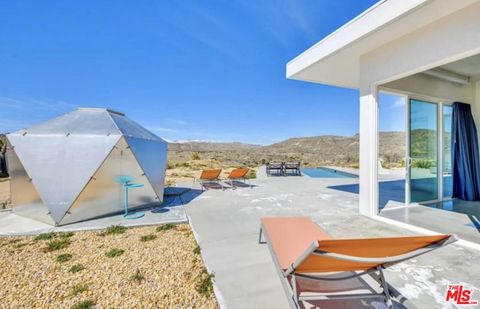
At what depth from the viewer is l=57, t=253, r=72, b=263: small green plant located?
10.9 ft

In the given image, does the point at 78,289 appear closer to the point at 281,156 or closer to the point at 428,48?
the point at 428,48

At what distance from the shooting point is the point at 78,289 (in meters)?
2.59

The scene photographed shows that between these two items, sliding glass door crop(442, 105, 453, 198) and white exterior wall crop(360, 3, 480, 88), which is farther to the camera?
sliding glass door crop(442, 105, 453, 198)

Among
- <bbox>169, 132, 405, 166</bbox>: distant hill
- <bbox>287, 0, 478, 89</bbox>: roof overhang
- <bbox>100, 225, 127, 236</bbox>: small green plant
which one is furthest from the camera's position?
<bbox>169, 132, 405, 166</bbox>: distant hill

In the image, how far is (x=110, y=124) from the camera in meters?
5.97

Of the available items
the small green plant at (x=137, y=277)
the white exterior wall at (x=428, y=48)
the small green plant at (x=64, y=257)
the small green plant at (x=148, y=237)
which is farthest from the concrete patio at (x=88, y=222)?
the white exterior wall at (x=428, y=48)

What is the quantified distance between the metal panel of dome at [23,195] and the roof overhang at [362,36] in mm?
7965

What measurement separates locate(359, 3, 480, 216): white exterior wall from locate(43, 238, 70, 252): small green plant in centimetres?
662

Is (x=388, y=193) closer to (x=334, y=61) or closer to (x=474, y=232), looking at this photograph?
(x=474, y=232)

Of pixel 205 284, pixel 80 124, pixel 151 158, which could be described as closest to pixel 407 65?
pixel 205 284

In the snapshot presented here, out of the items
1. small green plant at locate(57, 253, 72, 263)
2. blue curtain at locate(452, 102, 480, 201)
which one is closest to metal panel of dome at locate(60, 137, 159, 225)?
small green plant at locate(57, 253, 72, 263)

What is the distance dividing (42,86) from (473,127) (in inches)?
1012

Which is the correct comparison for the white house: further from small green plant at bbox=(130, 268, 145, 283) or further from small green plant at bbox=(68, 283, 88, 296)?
small green plant at bbox=(68, 283, 88, 296)

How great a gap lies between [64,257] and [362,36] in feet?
23.2
